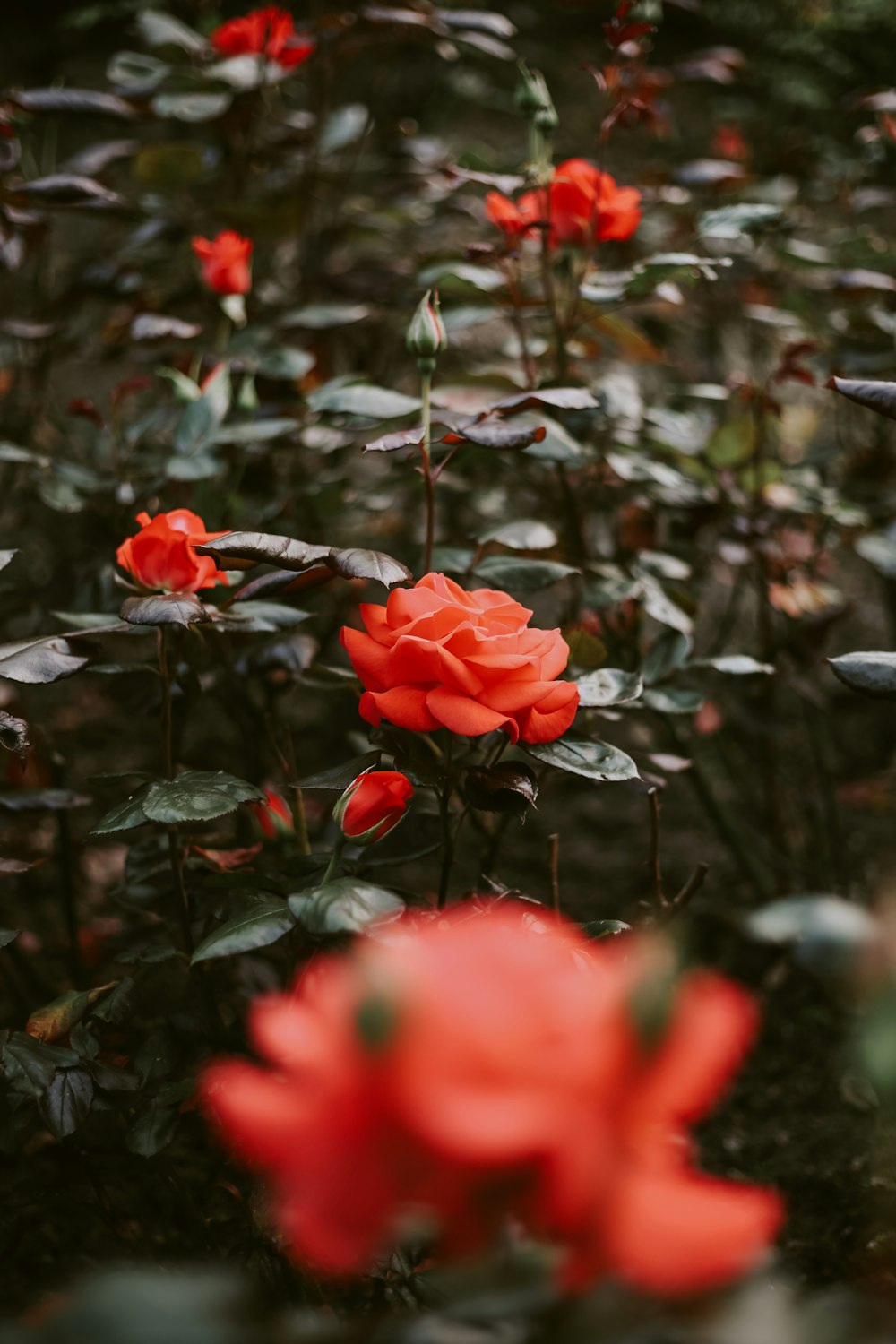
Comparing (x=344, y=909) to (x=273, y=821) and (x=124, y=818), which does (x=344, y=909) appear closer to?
(x=124, y=818)

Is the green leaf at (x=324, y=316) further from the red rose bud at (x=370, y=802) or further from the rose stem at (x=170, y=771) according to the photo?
the red rose bud at (x=370, y=802)

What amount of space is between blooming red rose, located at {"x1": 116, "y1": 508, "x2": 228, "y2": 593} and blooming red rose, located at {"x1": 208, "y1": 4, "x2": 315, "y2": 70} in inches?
31.9

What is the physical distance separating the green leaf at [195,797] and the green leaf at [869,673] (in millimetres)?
395

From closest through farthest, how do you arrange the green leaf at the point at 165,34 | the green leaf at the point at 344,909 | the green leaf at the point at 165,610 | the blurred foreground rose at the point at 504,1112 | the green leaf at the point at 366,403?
the blurred foreground rose at the point at 504,1112 < the green leaf at the point at 344,909 < the green leaf at the point at 165,610 < the green leaf at the point at 366,403 < the green leaf at the point at 165,34

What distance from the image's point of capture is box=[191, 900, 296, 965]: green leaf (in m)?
0.55

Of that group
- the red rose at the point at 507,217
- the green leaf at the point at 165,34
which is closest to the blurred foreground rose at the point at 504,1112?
the red rose at the point at 507,217

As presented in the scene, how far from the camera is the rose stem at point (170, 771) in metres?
0.72

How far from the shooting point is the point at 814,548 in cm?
123

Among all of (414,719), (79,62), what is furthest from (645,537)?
(79,62)

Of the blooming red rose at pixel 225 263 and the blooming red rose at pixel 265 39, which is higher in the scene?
the blooming red rose at pixel 265 39

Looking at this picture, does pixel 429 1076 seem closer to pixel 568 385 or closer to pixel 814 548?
pixel 568 385

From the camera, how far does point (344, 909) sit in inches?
20.1

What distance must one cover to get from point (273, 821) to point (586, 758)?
331 mm

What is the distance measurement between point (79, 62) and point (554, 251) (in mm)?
1495
